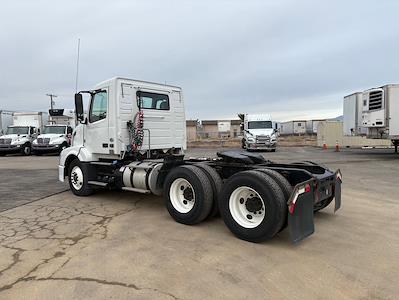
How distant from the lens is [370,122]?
1797 centimetres

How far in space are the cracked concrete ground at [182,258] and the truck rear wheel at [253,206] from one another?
0.20 metres

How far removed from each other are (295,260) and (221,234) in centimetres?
136

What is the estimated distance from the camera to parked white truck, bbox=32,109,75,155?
78.6ft

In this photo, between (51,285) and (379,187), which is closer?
(51,285)

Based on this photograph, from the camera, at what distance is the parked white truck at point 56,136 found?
78.6 ft

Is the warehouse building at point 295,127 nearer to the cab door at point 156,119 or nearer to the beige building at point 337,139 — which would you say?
the beige building at point 337,139

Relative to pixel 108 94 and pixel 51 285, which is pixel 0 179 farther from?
pixel 51 285

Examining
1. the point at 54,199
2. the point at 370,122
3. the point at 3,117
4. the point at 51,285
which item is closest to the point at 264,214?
the point at 51,285

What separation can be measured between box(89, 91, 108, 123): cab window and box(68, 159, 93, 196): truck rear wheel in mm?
1188

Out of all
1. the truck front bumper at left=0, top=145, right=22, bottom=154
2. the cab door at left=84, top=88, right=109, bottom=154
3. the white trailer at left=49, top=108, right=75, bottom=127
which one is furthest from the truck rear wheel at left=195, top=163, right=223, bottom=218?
the truck front bumper at left=0, top=145, right=22, bottom=154

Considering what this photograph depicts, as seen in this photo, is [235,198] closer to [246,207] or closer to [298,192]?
[246,207]

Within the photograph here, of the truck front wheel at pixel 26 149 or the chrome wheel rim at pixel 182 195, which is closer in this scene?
the chrome wheel rim at pixel 182 195

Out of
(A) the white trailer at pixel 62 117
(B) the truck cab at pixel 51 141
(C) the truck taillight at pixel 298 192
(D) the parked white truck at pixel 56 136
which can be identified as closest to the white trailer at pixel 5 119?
(A) the white trailer at pixel 62 117

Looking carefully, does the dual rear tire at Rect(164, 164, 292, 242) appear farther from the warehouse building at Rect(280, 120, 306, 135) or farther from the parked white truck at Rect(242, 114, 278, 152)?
the warehouse building at Rect(280, 120, 306, 135)
